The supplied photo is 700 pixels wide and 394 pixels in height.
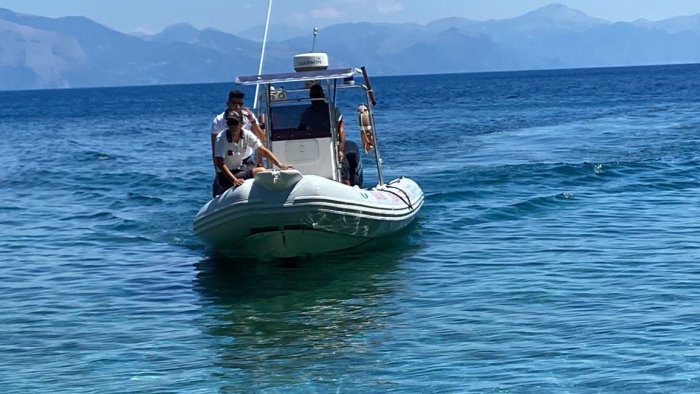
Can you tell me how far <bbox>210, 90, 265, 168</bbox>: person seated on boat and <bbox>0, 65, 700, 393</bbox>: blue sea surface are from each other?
5.74 feet

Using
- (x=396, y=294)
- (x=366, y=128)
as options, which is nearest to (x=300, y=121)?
(x=366, y=128)

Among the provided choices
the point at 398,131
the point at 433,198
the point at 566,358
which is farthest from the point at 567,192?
the point at 398,131

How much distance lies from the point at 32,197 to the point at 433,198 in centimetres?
864

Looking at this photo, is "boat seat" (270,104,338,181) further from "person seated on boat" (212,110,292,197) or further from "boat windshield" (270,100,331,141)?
"person seated on boat" (212,110,292,197)

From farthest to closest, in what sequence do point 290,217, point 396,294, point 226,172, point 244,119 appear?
point 244,119
point 226,172
point 290,217
point 396,294

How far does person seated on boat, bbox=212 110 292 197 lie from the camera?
508 inches

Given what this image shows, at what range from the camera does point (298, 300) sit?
11977mm

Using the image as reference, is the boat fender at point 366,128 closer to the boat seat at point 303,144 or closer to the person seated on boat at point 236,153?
the boat seat at point 303,144

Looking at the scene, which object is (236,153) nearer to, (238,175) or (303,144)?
(238,175)

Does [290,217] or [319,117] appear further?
[319,117]

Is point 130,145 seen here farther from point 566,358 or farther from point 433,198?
point 566,358

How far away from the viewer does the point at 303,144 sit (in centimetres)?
1447

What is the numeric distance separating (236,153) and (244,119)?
492mm

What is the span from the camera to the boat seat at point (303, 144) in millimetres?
14414
